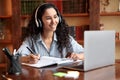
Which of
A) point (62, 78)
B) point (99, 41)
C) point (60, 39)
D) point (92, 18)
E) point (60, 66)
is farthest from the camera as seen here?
point (92, 18)

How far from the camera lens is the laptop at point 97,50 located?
1576 mm

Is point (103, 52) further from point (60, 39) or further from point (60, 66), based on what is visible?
point (60, 39)

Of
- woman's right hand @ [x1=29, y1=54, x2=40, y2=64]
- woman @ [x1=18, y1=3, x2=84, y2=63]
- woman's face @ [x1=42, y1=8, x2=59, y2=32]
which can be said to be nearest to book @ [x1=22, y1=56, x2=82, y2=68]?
woman's right hand @ [x1=29, y1=54, x2=40, y2=64]

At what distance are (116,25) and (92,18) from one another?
43 cm

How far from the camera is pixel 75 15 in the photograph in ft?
11.1

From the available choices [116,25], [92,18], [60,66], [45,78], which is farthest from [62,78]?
[116,25]

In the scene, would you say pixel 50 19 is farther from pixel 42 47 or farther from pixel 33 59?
pixel 33 59

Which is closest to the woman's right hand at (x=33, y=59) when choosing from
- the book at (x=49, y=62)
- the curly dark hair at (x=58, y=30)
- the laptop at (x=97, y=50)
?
the book at (x=49, y=62)

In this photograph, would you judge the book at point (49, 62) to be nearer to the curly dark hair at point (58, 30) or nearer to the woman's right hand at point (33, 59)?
the woman's right hand at point (33, 59)

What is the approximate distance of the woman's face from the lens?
229cm

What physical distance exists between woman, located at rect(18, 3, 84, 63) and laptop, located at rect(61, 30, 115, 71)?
50cm

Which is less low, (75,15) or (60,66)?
(75,15)

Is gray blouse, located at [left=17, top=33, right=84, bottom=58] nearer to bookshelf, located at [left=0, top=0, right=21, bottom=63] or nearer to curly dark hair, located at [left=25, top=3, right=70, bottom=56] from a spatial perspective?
curly dark hair, located at [left=25, top=3, right=70, bottom=56]

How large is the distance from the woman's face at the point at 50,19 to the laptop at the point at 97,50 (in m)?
0.63
